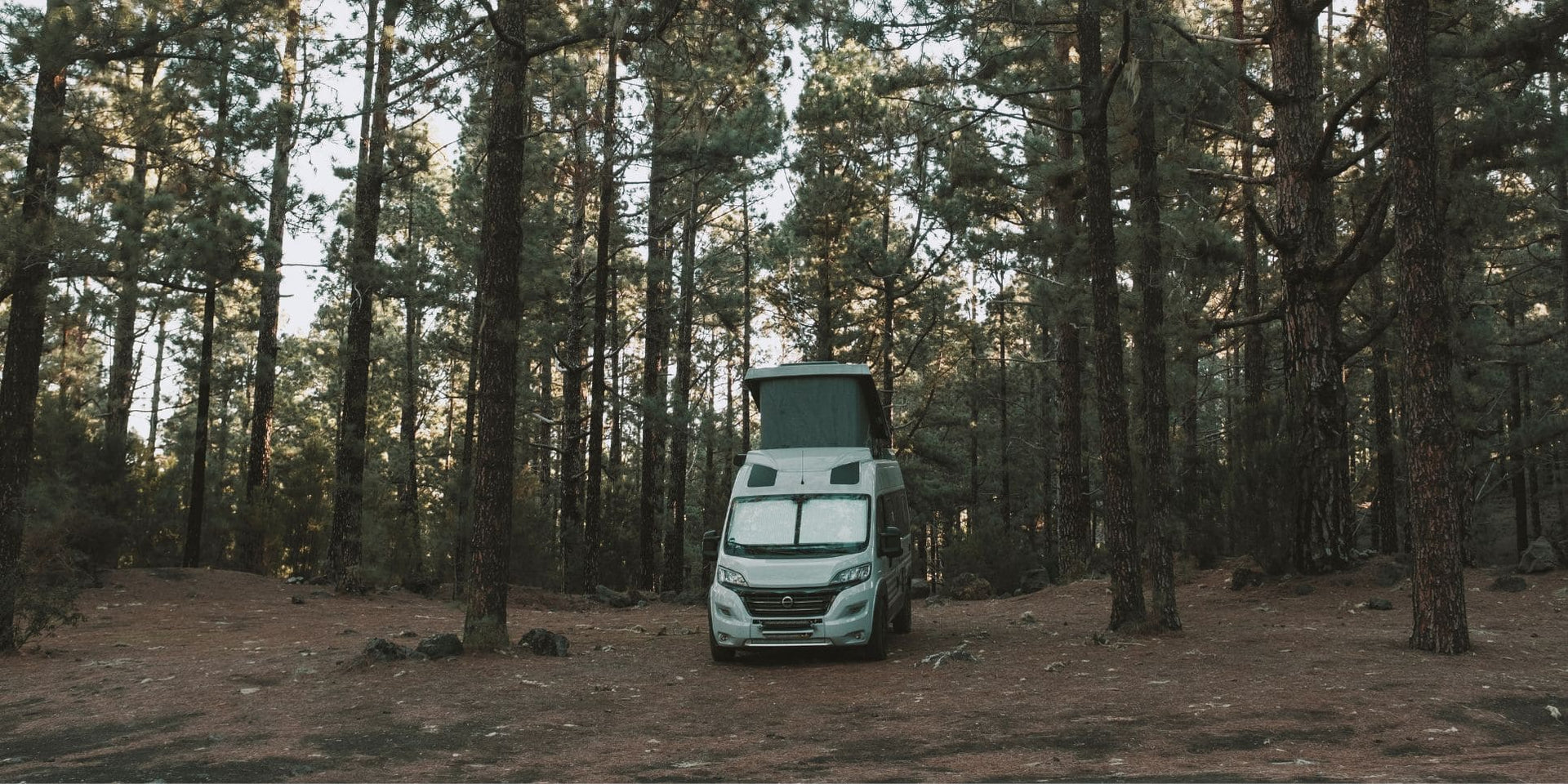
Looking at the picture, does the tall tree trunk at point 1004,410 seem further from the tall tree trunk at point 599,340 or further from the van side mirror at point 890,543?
the van side mirror at point 890,543

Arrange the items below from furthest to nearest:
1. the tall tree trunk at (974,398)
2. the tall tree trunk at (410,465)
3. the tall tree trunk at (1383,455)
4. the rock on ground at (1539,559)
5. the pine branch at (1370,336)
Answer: the tall tree trunk at (974,398)
the tall tree trunk at (1383,455)
the tall tree trunk at (410,465)
the rock on ground at (1539,559)
the pine branch at (1370,336)

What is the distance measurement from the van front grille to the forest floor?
2.21 ft

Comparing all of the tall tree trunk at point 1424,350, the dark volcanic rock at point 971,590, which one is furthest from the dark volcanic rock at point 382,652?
the dark volcanic rock at point 971,590

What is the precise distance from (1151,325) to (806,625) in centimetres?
543

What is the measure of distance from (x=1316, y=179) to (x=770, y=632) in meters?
10.8

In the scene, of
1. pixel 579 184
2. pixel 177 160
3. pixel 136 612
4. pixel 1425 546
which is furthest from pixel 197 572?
pixel 1425 546

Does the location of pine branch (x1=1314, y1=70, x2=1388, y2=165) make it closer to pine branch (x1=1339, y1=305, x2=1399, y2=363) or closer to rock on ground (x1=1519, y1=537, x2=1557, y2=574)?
pine branch (x1=1339, y1=305, x2=1399, y2=363)

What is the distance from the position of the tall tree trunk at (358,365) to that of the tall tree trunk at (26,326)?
7353 mm

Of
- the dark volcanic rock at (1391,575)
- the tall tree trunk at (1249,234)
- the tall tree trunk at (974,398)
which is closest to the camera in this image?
the dark volcanic rock at (1391,575)

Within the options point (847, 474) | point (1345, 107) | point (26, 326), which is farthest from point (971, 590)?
point (26, 326)

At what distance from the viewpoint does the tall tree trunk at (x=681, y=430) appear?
85.8ft

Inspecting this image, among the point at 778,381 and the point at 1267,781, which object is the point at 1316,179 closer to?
the point at 778,381

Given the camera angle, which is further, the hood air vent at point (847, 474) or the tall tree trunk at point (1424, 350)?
the hood air vent at point (847, 474)

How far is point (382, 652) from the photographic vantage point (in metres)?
11.1
